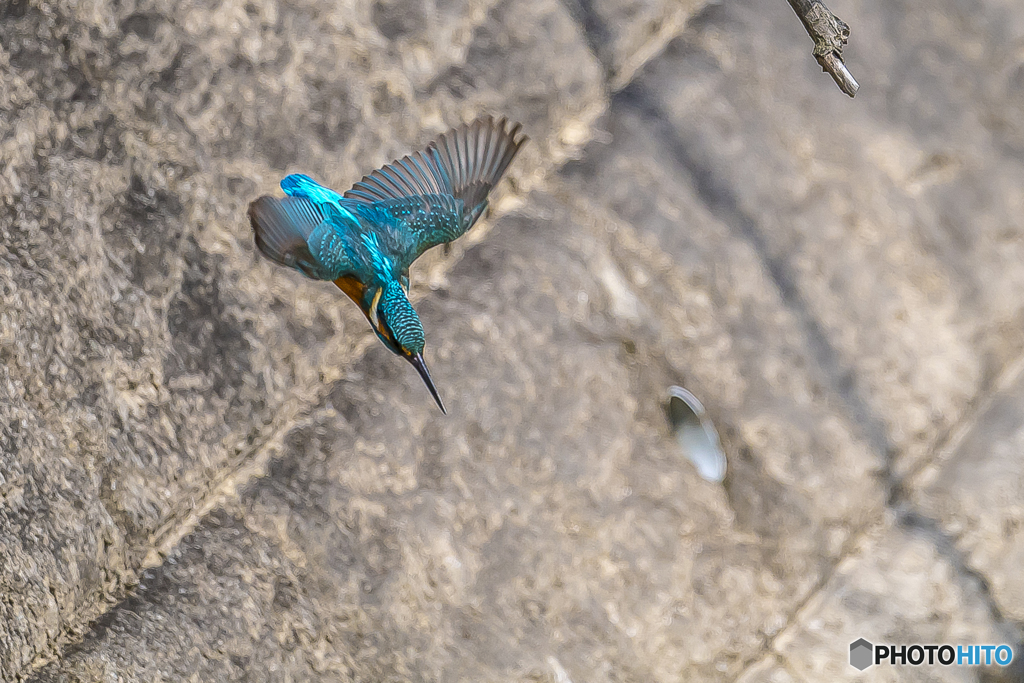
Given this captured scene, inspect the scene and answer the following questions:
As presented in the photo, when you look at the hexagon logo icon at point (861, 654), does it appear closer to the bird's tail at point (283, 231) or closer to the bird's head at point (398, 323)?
the bird's head at point (398, 323)

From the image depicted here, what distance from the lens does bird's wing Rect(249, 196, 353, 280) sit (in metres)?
1.29

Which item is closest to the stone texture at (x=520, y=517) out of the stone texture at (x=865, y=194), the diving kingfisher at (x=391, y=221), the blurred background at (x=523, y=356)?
the blurred background at (x=523, y=356)

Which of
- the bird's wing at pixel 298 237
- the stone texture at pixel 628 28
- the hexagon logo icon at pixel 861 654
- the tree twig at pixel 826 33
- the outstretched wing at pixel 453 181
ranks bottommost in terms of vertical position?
the hexagon logo icon at pixel 861 654

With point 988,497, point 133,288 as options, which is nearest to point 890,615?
point 988,497

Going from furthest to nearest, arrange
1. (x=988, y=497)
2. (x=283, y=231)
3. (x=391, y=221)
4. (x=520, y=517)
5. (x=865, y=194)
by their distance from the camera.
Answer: (x=865, y=194) → (x=988, y=497) → (x=520, y=517) → (x=391, y=221) → (x=283, y=231)

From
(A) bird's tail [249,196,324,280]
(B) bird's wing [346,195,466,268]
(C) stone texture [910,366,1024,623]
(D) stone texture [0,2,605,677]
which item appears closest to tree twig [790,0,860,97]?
(B) bird's wing [346,195,466,268]

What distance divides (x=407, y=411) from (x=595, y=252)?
638 mm

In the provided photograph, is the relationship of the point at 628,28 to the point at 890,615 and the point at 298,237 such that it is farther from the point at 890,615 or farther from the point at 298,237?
the point at 890,615

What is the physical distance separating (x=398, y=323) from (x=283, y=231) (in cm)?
25

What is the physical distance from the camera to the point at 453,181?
145cm

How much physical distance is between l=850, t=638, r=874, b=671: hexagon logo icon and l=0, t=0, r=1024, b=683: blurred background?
21 mm

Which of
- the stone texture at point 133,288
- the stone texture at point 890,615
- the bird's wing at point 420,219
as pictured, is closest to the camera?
the bird's wing at point 420,219

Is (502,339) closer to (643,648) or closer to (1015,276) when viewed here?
(643,648)

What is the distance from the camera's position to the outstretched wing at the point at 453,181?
4.67 feet
